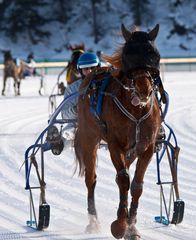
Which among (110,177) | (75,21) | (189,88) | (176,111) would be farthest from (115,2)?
(110,177)

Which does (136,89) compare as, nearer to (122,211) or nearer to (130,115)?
(130,115)

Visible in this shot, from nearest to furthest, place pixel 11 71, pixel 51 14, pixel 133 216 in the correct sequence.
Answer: pixel 133 216
pixel 11 71
pixel 51 14

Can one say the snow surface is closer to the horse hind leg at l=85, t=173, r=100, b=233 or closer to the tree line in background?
the horse hind leg at l=85, t=173, r=100, b=233

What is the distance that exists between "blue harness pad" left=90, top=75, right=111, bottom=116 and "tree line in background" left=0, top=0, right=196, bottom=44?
44898 mm

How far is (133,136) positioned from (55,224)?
1274mm

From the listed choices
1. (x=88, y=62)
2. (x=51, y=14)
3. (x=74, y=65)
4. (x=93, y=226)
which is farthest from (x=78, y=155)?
(x=51, y=14)

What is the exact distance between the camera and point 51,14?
53938 millimetres

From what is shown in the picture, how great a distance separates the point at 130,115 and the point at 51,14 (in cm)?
4886

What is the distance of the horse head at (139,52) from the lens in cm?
561

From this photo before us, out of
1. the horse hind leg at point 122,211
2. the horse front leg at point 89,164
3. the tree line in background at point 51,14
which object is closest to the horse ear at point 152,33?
the horse hind leg at point 122,211

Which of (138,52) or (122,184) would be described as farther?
(122,184)

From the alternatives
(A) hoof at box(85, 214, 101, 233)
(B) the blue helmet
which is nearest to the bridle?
(A) hoof at box(85, 214, 101, 233)

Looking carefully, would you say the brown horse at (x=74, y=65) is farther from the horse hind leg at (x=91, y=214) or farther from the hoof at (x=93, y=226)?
the hoof at (x=93, y=226)

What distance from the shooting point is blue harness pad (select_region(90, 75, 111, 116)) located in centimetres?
614
